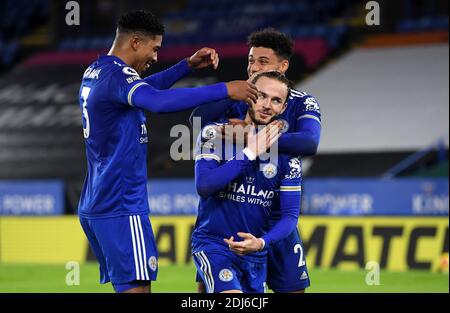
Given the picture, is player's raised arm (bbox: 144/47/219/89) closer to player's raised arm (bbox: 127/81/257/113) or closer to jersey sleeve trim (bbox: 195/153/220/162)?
player's raised arm (bbox: 127/81/257/113)

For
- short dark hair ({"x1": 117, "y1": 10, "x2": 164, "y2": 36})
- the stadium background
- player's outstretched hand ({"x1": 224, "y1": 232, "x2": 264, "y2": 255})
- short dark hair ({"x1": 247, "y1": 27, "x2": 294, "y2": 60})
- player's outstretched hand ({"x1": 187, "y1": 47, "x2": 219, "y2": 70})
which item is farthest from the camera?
the stadium background

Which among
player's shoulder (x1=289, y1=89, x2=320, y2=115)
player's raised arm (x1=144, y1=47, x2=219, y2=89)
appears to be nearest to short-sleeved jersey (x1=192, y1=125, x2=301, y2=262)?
player's shoulder (x1=289, y1=89, x2=320, y2=115)

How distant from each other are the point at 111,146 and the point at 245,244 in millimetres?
1115

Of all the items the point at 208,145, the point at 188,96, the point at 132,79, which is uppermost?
the point at 132,79

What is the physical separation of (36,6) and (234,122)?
21.7 meters

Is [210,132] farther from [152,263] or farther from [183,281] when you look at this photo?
[183,281]

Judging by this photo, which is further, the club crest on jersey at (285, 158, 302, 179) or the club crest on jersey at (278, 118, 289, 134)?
the club crest on jersey at (278, 118, 289, 134)

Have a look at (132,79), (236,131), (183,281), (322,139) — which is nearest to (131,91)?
(132,79)

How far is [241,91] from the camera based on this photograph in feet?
A: 17.9

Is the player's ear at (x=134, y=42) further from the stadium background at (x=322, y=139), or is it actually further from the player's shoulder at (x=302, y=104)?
the stadium background at (x=322, y=139)

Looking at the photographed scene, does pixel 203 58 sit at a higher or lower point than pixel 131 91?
higher

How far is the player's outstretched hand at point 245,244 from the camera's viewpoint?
17.5 ft

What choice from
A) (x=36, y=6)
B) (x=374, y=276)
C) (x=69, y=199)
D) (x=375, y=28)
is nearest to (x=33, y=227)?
(x=69, y=199)

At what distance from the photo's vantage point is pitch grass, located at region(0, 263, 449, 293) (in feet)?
37.0
